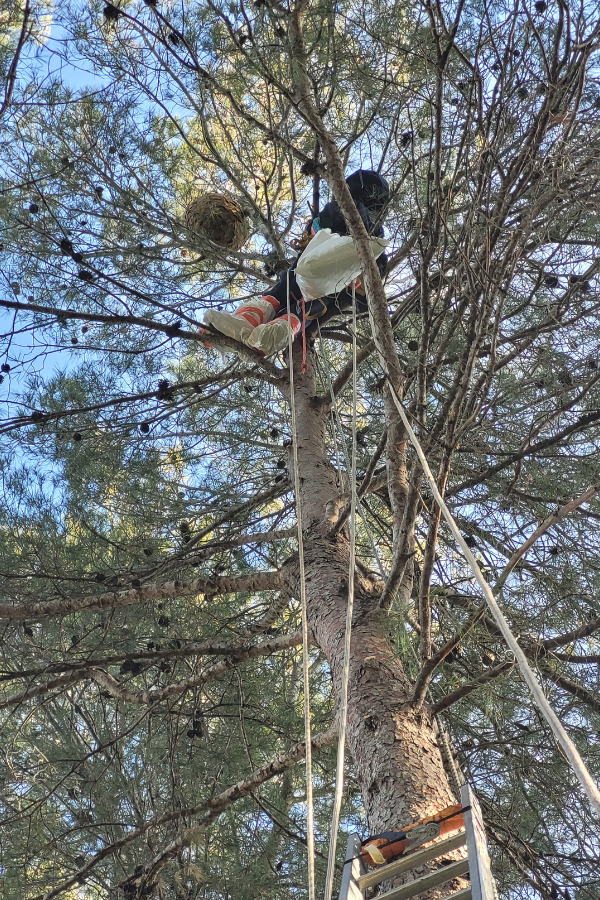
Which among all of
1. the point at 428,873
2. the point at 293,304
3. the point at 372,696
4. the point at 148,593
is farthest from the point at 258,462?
the point at 428,873

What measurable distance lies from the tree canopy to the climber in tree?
0.10m

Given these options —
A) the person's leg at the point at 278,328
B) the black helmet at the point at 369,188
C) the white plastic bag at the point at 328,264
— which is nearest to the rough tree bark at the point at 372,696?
the person's leg at the point at 278,328

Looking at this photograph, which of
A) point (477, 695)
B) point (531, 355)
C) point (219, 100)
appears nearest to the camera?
point (477, 695)

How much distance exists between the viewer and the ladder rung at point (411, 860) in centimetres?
131

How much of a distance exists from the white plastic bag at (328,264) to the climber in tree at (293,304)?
64 millimetres

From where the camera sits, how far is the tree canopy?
2.23m

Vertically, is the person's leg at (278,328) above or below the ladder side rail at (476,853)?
above

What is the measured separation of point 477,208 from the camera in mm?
1826

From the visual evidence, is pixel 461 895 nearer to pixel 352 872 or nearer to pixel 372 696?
pixel 352 872

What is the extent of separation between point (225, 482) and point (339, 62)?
1.72 m

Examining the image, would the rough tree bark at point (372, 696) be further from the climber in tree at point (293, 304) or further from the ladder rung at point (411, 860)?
the climber in tree at point (293, 304)

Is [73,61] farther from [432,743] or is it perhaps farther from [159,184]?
[432,743]

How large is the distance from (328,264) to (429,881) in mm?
1977

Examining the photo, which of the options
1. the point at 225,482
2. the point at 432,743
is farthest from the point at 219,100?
the point at 432,743
